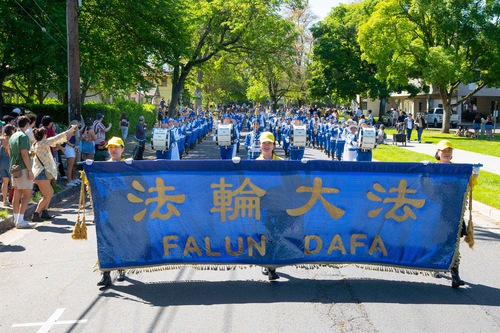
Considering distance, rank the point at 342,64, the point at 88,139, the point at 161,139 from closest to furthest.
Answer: the point at 88,139, the point at 161,139, the point at 342,64

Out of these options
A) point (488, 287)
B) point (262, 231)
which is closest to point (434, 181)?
→ point (488, 287)

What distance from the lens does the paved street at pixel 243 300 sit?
5668 mm

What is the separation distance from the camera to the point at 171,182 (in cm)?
692

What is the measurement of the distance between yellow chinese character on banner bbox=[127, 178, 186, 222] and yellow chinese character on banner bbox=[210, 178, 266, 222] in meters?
0.41

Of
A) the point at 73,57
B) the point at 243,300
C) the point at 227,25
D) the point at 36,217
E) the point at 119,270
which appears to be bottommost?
the point at 36,217

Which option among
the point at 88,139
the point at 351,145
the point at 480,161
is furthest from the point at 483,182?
the point at 88,139

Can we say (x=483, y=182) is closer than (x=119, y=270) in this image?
No

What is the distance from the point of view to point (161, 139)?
690 inches

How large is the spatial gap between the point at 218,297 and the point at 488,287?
10.1 feet

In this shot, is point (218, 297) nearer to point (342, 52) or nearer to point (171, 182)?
point (171, 182)

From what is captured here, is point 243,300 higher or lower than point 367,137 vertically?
lower

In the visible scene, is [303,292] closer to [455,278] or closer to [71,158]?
[455,278]

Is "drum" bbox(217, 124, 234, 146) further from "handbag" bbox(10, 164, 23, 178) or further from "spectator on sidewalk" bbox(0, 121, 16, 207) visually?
"handbag" bbox(10, 164, 23, 178)

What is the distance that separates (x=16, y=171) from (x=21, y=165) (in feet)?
0.43
